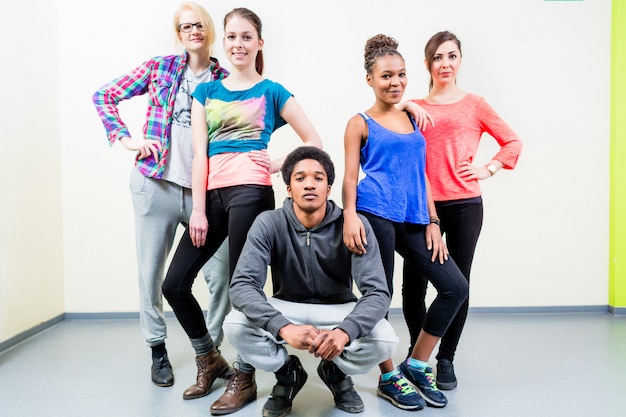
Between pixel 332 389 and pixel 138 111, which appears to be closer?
pixel 332 389

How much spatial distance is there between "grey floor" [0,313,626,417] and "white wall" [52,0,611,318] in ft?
1.12

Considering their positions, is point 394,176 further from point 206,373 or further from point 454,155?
point 206,373

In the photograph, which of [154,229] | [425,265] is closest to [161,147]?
[154,229]

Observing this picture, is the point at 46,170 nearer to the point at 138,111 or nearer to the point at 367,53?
the point at 138,111

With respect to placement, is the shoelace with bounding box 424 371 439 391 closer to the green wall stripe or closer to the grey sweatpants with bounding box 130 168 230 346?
the grey sweatpants with bounding box 130 168 230 346

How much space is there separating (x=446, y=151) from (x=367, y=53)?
51cm

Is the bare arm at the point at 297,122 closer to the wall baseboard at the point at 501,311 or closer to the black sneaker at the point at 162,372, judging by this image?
the black sneaker at the point at 162,372

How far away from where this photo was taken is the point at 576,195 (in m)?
3.28

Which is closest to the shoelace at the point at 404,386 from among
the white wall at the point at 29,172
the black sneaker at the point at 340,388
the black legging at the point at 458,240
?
the black sneaker at the point at 340,388

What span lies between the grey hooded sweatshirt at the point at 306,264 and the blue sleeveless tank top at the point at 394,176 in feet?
0.38

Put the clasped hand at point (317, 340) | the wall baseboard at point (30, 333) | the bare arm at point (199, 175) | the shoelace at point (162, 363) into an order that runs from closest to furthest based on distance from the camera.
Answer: the clasped hand at point (317, 340) < the bare arm at point (199, 175) < the shoelace at point (162, 363) < the wall baseboard at point (30, 333)

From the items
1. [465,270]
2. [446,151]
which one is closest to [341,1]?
[446,151]

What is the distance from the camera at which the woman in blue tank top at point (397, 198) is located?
186 centimetres

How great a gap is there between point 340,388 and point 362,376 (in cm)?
38
